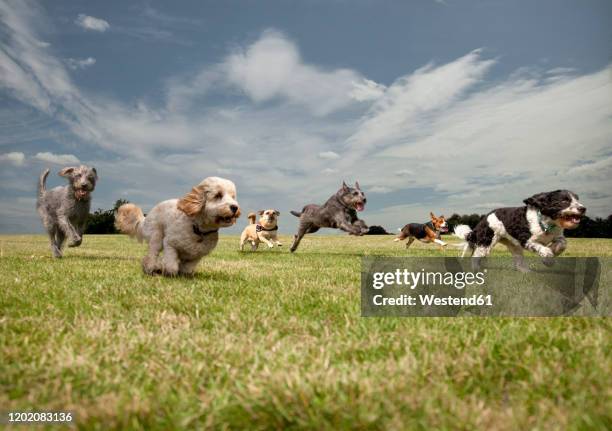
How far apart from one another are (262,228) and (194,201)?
9.57 metres

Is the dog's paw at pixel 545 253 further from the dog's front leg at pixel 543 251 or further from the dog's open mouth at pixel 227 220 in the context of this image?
the dog's open mouth at pixel 227 220

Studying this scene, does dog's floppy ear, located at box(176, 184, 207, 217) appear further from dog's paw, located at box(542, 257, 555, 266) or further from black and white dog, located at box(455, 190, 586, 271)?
dog's paw, located at box(542, 257, 555, 266)

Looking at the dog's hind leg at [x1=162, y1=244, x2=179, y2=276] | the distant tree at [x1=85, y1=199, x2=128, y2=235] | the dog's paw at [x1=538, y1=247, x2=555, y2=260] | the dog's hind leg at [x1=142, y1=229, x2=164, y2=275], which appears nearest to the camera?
the dog's hind leg at [x1=162, y1=244, x2=179, y2=276]

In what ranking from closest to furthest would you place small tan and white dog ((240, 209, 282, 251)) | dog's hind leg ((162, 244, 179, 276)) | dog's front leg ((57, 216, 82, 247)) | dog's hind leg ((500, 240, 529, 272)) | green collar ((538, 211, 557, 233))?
dog's hind leg ((162, 244, 179, 276))
green collar ((538, 211, 557, 233))
dog's hind leg ((500, 240, 529, 272))
dog's front leg ((57, 216, 82, 247))
small tan and white dog ((240, 209, 282, 251))

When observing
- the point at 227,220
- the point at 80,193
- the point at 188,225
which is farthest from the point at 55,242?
the point at 227,220

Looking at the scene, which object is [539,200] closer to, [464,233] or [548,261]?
[548,261]

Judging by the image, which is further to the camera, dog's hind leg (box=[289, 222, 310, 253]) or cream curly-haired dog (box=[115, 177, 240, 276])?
dog's hind leg (box=[289, 222, 310, 253])

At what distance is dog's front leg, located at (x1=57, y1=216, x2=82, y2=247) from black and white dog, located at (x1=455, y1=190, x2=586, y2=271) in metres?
8.68

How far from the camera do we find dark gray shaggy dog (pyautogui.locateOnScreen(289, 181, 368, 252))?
41.4 feet

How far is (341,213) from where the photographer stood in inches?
509

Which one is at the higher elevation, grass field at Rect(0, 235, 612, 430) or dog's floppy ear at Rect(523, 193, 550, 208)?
dog's floppy ear at Rect(523, 193, 550, 208)

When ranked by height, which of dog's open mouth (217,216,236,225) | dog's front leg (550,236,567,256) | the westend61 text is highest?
dog's open mouth (217,216,236,225)

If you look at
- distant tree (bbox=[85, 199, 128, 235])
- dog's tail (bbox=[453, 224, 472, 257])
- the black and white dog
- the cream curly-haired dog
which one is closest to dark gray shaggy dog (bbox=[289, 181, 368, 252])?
dog's tail (bbox=[453, 224, 472, 257])

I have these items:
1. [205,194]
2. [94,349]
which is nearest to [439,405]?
[94,349]
